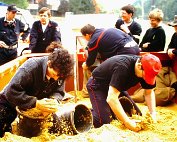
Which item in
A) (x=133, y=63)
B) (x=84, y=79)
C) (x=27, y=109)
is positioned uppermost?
(x=133, y=63)

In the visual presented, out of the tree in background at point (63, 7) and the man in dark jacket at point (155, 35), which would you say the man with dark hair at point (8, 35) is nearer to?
the man in dark jacket at point (155, 35)

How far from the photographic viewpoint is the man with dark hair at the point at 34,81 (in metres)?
3.75

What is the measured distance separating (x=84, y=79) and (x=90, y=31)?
186 cm

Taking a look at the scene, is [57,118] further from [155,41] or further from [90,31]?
[155,41]

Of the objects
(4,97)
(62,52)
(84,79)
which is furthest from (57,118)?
(84,79)

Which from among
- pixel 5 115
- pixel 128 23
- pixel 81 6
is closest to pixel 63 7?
pixel 81 6

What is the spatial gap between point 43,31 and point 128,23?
188 cm

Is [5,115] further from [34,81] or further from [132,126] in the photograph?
[132,126]

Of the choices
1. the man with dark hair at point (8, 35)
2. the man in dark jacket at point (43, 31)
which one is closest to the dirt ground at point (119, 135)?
the man in dark jacket at point (43, 31)

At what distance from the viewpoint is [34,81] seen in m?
3.98

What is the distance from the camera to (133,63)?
13.7 ft

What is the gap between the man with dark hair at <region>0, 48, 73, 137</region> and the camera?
375 centimetres

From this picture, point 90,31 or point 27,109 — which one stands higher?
point 90,31

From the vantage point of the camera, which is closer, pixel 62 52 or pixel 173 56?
pixel 62 52
